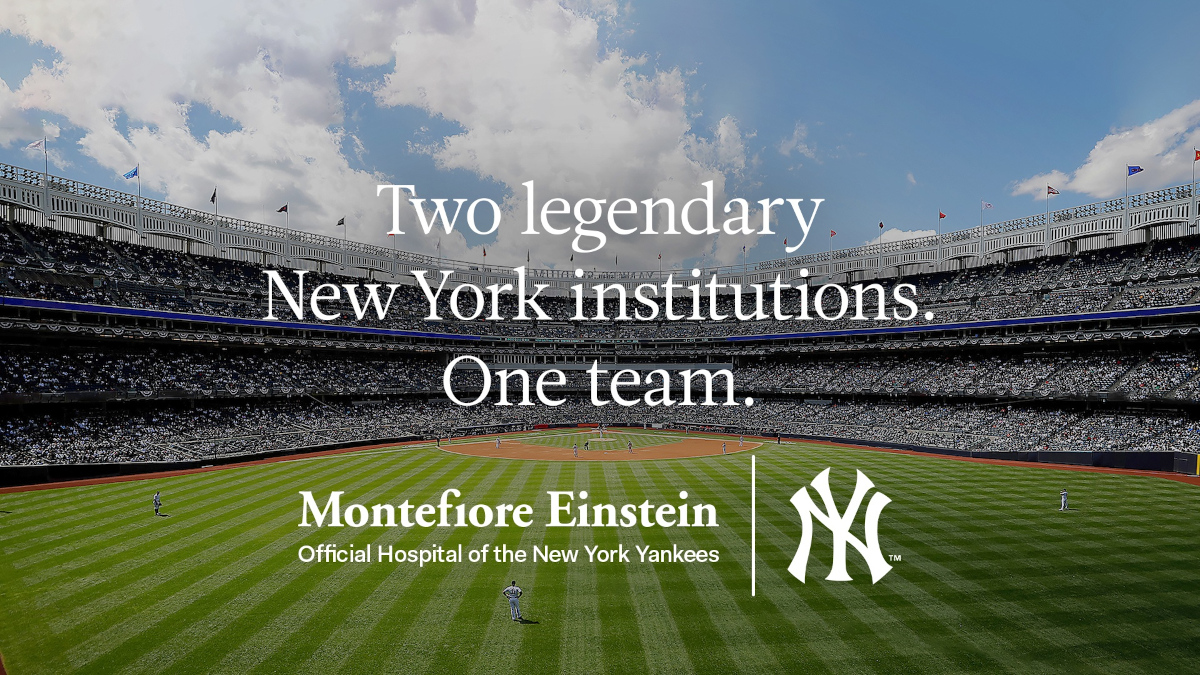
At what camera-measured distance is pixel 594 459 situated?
42031mm

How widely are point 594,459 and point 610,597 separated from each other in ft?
88.6

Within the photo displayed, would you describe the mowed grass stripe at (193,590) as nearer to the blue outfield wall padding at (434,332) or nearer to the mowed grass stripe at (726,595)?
the mowed grass stripe at (726,595)

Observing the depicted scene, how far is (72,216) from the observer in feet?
159

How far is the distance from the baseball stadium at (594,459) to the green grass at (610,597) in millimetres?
119

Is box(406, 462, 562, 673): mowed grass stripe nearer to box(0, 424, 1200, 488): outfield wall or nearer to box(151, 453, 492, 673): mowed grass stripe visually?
box(151, 453, 492, 673): mowed grass stripe

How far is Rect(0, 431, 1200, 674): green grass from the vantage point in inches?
473

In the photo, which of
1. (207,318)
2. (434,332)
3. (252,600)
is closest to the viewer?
(252,600)

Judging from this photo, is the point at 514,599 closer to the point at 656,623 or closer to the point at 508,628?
the point at 508,628

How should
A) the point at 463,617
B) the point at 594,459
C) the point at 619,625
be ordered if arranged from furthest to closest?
the point at 594,459 < the point at 463,617 < the point at 619,625

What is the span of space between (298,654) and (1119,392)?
5635cm

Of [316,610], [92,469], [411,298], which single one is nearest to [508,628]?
[316,610]

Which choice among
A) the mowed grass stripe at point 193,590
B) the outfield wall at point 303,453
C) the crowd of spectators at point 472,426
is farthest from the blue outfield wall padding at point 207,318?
the mowed grass stripe at point 193,590

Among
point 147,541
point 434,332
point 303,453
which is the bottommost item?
point 303,453

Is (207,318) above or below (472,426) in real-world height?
above
